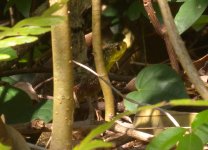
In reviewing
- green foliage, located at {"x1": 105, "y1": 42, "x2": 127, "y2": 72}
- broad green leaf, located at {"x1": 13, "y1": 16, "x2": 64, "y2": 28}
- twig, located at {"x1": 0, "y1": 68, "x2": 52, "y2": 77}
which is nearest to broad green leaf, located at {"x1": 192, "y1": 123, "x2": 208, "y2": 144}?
broad green leaf, located at {"x1": 13, "y1": 16, "x2": 64, "y2": 28}

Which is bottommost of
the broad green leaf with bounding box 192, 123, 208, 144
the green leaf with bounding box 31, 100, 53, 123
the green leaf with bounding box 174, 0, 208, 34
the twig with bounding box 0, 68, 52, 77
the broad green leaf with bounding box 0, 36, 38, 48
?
the broad green leaf with bounding box 192, 123, 208, 144

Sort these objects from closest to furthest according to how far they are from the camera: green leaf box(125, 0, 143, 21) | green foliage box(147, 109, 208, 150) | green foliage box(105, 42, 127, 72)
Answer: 1. green foliage box(147, 109, 208, 150)
2. green foliage box(105, 42, 127, 72)
3. green leaf box(125, 0, 143, 21)

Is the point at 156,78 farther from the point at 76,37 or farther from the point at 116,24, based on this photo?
the point at 116,24

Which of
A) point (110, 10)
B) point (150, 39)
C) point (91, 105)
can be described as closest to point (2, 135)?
point (91, 105)

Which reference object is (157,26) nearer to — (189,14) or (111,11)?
(189,14)

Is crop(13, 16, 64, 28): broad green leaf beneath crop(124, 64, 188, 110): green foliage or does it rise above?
above

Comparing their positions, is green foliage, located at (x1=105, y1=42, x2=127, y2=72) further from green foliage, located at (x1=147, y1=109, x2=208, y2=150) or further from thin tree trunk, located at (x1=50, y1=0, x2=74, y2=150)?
green foliage, located at (x1=147, y1=109, x2=208, y2=150)

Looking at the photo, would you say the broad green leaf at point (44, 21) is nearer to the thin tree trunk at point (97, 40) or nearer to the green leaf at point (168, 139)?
the green leaf at point (168, 139)
